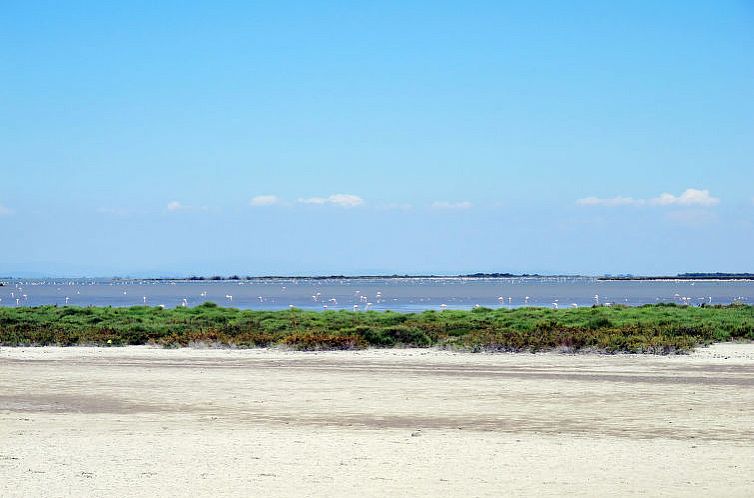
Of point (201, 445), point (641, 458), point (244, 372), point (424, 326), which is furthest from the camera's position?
point (424, 326)

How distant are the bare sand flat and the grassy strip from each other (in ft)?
11.5

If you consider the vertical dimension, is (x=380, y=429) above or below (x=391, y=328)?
below

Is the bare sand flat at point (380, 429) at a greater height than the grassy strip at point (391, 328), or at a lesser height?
lesser

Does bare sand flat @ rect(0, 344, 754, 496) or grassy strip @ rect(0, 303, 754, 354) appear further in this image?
grassy strip @ rect(0, 303, 754, 354)

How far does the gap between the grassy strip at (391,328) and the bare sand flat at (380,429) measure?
11.5 feet

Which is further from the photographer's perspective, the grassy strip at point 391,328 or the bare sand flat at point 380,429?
the grassy strip at point 391,328

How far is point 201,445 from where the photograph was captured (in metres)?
12.4

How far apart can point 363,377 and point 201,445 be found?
852 centimetres

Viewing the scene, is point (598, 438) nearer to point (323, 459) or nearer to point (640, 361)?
point (323, 459)

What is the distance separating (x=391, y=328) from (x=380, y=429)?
55.1 feet

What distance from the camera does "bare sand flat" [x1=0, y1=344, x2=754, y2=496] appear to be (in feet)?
33.6

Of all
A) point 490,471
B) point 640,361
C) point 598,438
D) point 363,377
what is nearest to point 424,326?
point 640,361

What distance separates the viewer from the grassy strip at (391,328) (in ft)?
90.6

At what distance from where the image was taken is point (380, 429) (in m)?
13.8
